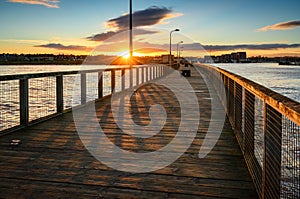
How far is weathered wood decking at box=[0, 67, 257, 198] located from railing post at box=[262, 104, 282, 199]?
17.4 inches

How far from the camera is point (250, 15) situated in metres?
35.2

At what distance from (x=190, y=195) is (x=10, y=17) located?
1240 inches

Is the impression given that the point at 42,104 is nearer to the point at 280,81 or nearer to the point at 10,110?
the point at 10,110

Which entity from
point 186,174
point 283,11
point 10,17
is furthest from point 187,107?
point 283,11

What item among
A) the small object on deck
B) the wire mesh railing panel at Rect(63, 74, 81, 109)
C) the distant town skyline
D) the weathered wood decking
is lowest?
the weathered wood decking

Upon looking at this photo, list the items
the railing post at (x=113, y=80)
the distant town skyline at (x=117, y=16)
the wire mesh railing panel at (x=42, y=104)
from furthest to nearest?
the distant town skyline at (x=117, y=16), the railing post at (x=113, y=80), the wire mesh railing panel at (x=42, y=104)

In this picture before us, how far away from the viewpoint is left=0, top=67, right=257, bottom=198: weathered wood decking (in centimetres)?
292

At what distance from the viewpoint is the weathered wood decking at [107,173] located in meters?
2.92

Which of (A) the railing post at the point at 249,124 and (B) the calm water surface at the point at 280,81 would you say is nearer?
(A) the railing post at the point at 249,124

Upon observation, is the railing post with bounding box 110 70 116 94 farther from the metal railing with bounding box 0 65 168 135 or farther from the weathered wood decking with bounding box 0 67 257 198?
the weathered wood decking with bounding box 0 67 257 198

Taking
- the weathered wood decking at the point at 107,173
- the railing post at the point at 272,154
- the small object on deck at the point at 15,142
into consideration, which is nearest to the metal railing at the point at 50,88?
the small object on deck at the point at 15,142

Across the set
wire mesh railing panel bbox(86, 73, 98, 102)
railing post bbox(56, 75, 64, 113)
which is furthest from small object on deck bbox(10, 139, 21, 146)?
wire mesh railing panel bbox(86, 73, 98, 102)

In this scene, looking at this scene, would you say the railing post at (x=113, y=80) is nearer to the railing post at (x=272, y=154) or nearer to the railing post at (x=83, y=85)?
the railing post at (x=83, y=85)

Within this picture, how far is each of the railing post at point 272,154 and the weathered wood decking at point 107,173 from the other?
1.45ft
